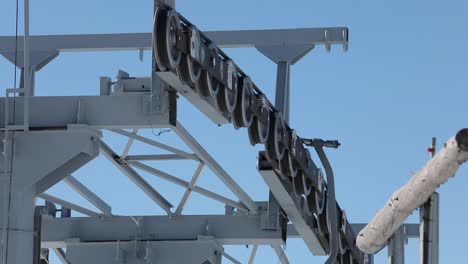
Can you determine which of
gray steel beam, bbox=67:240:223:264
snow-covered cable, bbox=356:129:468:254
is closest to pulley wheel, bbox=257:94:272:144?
gray steel beam, bbox=67:240:223:264

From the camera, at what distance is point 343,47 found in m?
27.6

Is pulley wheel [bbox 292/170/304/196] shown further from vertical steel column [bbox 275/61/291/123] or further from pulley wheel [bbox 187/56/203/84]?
pulley wheel [bbox 187/56/203/84]

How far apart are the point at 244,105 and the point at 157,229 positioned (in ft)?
20.9

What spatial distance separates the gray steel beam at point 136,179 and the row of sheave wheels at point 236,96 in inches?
111

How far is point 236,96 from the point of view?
2447 cm

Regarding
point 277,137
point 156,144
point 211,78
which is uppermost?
point 211,78

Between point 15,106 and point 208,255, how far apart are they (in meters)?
6.83

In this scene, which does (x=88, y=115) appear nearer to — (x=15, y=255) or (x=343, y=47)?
(x=15, y=255)

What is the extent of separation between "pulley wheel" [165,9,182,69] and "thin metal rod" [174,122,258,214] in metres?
3.70

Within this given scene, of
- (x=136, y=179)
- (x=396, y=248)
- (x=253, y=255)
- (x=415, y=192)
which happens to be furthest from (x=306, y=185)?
(x=415, y=192)

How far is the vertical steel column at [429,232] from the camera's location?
1327 cm

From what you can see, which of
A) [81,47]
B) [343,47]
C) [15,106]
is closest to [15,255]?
[15,106]

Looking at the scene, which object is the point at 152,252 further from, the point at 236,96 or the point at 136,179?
the point at 236,96

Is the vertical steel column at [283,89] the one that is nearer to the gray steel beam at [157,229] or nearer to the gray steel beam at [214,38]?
the gray steel beam at [214,38]
